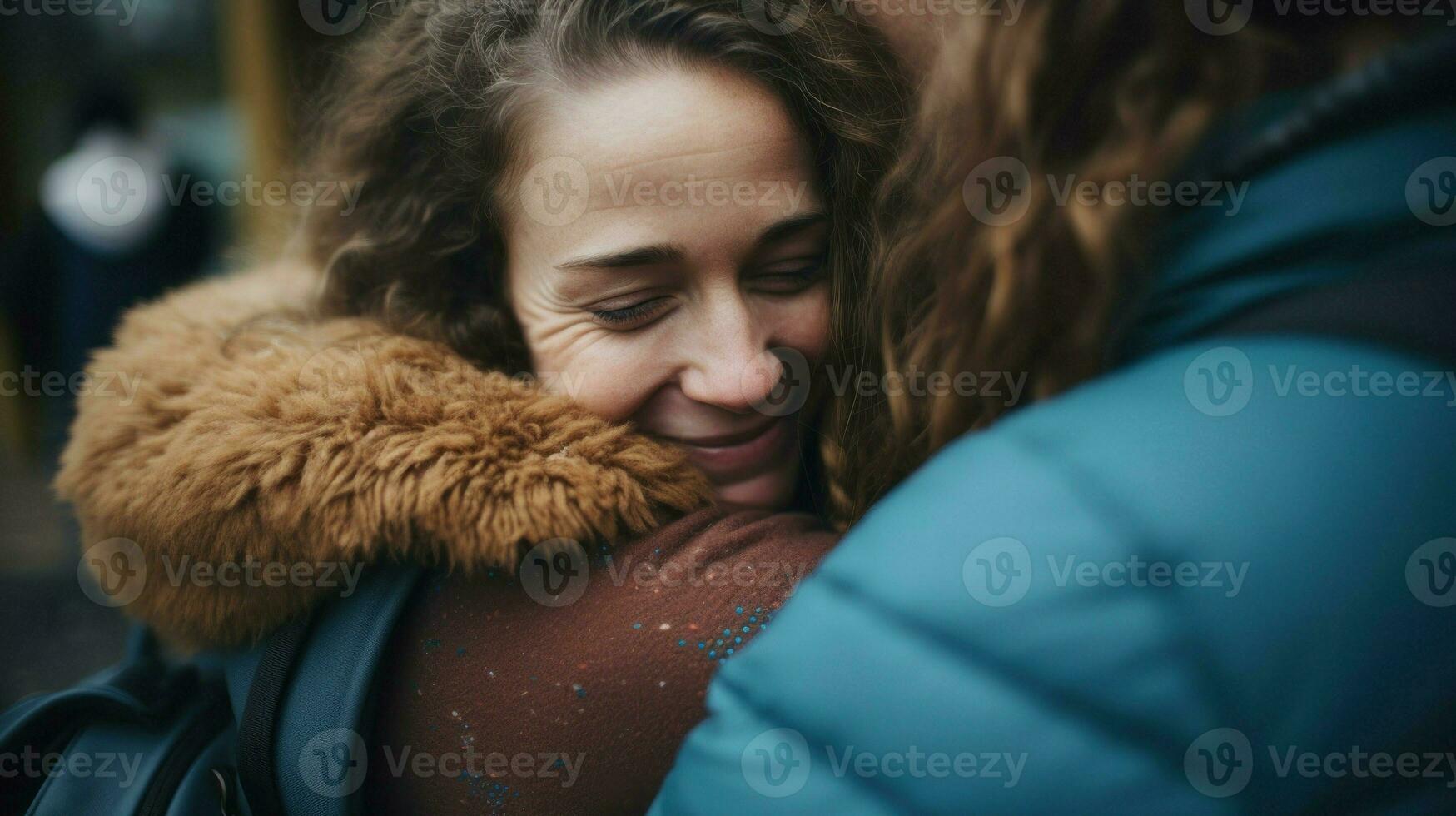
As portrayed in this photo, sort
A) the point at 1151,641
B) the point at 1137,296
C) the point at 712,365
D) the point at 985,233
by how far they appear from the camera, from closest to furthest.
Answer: the point at 1151,641, the point at 1137,296, the point at 985,233, the point at 712,365

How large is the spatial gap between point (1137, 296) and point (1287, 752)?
0.38 metres

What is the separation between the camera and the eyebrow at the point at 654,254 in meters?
1.31

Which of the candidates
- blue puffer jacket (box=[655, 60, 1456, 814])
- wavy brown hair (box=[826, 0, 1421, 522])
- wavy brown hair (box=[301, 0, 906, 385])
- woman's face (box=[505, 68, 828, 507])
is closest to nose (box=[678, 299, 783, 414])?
woman's face (box=[505, 68, 828, 507])

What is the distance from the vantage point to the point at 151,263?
4.45 metres

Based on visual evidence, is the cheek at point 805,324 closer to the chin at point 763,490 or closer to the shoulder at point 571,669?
the chin at point 763,490

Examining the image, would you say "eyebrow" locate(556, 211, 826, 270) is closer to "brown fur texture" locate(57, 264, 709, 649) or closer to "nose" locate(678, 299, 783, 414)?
"nose" locate(678, 299, 783, 414)

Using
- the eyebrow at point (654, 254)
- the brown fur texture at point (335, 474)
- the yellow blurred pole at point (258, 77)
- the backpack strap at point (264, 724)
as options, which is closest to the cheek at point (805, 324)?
the eyebrow at point (654, 254)

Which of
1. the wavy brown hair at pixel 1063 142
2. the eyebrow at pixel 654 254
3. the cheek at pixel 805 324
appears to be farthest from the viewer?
the cheek at pixel 805 324

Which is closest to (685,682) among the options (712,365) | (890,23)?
(712,365)

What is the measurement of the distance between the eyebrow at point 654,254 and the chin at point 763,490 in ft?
1.25

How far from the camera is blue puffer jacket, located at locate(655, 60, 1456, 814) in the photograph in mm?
651

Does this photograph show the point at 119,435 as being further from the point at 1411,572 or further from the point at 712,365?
the point at 1411,572

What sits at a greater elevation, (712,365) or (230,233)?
(712,365)

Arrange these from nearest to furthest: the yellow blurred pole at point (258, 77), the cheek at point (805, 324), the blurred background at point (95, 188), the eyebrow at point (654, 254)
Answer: the eyebrow at point (654, 254), the cheek at point (805, 324), the blurred background at point (95, 188), the yellow blurred pole at point (258, 77)
